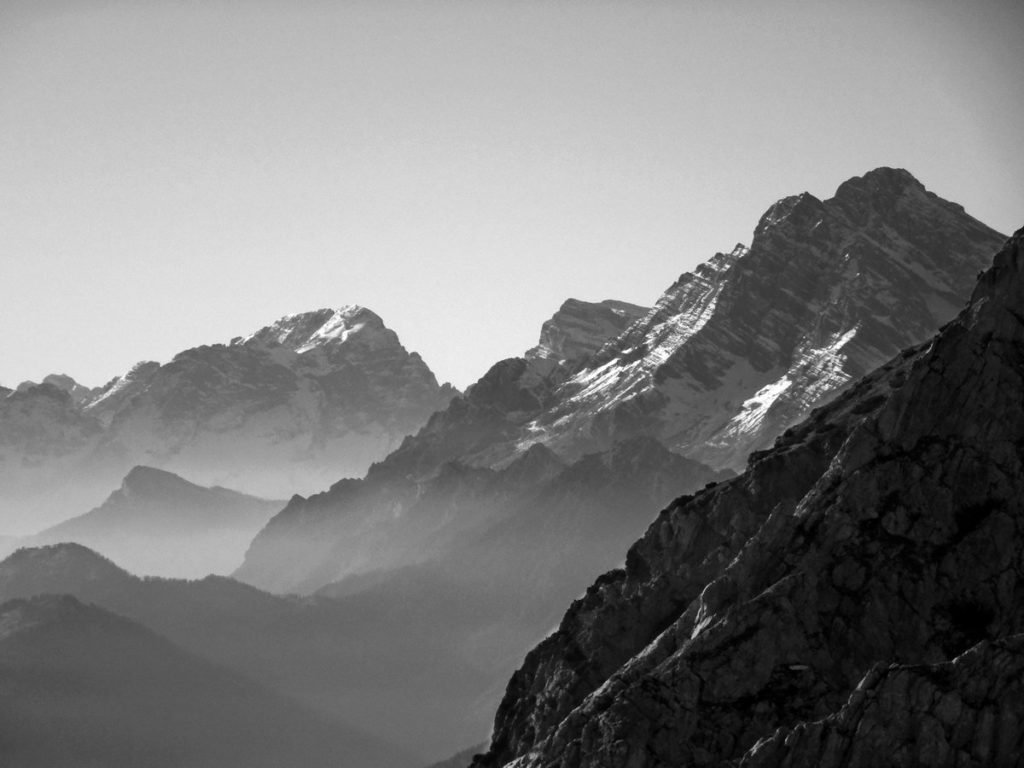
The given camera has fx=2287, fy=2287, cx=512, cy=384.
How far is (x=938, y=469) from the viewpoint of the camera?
136 m

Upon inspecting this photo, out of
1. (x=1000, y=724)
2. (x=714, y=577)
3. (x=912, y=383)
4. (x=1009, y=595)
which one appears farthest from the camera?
(x=714, y=577)

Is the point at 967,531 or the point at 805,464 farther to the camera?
the point at 805,464

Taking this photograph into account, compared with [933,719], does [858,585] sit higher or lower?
higher

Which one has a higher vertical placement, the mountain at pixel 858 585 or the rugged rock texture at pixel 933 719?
the mountain at pixel 858 585

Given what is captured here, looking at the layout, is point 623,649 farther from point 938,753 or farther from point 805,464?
point 938,753

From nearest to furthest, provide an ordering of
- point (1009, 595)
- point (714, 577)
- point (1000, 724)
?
1. point (1000, 724)
2. point (1009, 595)
3. point (714, 577)

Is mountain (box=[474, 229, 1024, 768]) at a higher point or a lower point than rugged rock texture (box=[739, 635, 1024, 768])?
higher

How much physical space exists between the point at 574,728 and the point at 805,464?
26630mm

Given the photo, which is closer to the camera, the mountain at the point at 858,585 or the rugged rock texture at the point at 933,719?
the rugged rock texture at the point at 933,719

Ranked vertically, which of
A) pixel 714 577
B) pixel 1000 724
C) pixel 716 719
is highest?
pixel 714 577

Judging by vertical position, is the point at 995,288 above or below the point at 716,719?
above

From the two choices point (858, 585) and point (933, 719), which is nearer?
point (933, 719)

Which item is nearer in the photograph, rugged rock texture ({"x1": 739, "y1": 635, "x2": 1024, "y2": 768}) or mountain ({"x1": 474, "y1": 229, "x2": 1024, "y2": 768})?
rugged rock texture ({"x1": 739, "y1": 635, "x2": 1024, "y2": 768})

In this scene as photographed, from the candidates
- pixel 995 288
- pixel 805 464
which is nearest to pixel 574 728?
pixel 805 464
